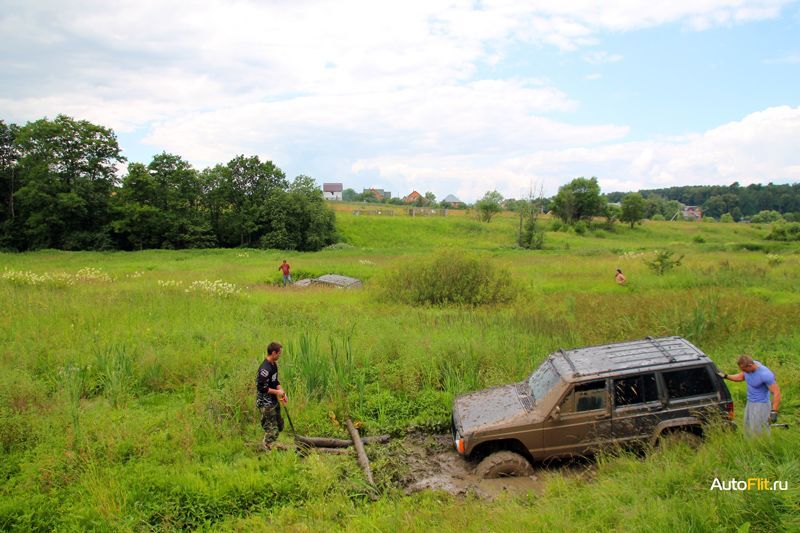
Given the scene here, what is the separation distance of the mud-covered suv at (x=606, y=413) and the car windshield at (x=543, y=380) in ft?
0.54

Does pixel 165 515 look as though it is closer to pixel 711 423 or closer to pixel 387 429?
pixel 387 429

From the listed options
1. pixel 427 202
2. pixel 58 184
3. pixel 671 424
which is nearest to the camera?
pixel 671 424

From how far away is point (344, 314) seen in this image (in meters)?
16.4

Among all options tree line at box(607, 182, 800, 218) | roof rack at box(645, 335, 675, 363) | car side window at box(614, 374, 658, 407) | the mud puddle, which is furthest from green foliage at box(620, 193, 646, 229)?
the mud puddle

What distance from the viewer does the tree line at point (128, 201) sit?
41906 mm

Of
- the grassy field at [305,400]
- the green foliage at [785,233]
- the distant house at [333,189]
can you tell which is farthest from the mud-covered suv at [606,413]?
the distant house at [333,189]

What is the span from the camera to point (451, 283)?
63.5 feet

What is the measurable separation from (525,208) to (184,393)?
5027 cm

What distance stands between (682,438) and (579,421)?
138cm

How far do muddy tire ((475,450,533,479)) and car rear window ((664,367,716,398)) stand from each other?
7.69ft

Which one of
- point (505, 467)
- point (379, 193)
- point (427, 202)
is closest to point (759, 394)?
point (505, 467)

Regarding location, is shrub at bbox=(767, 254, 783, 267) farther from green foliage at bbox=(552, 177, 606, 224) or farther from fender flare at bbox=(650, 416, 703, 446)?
green foliage at bbox=(552, 177, 606, 224)

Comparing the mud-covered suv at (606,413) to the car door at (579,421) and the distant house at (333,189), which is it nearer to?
the car door at (579,421)

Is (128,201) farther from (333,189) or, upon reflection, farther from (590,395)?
(333,189)
